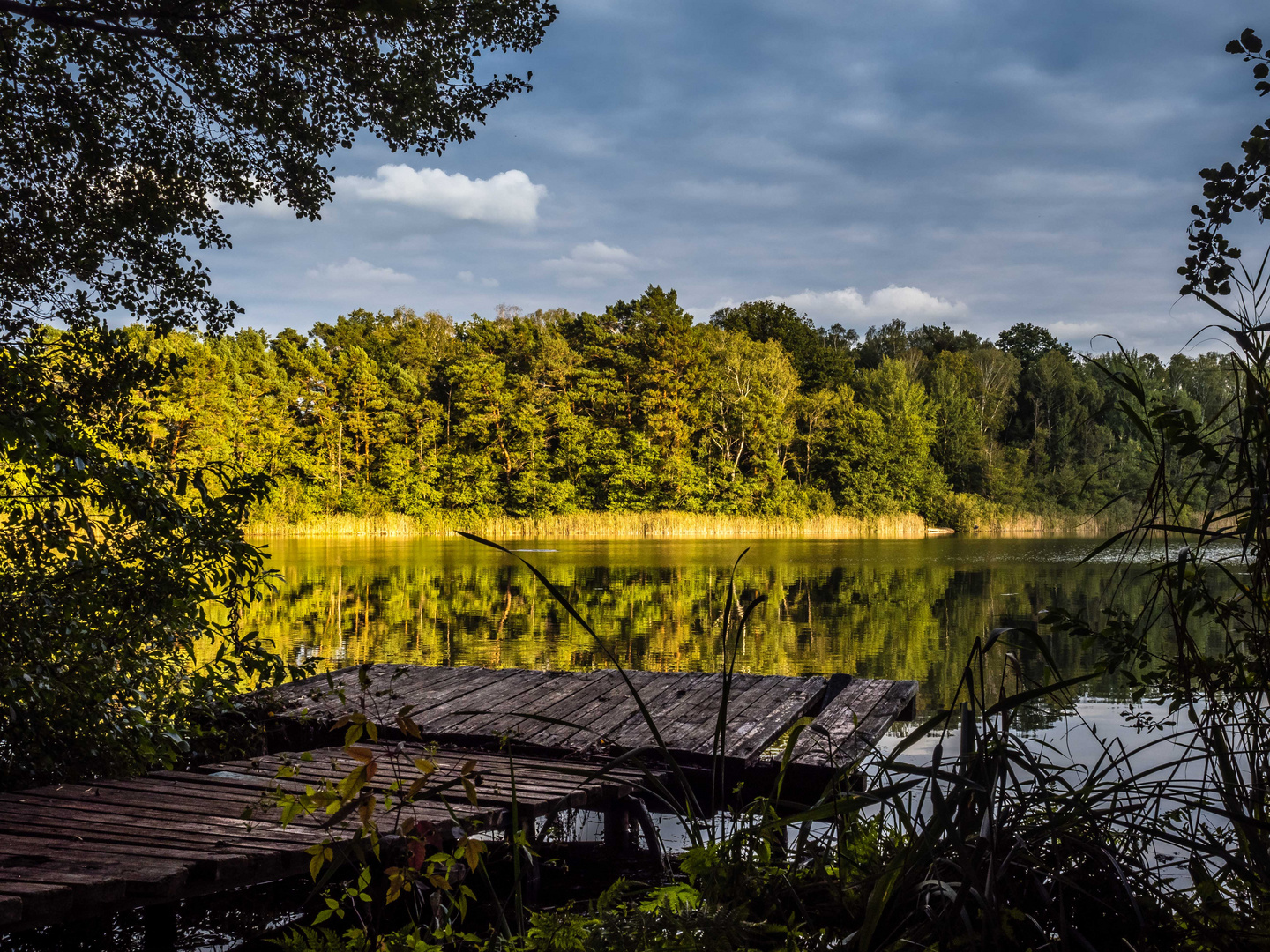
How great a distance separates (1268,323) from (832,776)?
2.82 ft

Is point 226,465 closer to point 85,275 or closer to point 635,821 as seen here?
point 85,275

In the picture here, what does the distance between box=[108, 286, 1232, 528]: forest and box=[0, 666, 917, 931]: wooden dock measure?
23545 mm

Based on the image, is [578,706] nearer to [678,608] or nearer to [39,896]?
[39,896]

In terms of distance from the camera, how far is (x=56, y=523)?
319 cm

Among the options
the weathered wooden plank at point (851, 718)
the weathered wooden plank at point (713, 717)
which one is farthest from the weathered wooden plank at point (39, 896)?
the weathered wooden plank at point (851, 718)

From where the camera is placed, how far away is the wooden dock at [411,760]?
1.99 metres

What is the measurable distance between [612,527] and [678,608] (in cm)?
1812

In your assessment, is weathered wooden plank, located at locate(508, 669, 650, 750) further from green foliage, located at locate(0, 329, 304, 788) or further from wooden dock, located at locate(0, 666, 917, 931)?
green foliage, located at locate(0, 329, 304, 788)

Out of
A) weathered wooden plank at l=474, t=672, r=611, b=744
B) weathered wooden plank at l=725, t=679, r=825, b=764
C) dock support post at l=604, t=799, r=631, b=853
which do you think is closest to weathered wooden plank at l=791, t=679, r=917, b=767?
weathered wooden plank at l=725, t=679, r=825, b=764

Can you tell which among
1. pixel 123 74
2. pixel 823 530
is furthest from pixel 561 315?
pixel 123 74

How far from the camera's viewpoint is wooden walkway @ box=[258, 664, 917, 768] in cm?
400

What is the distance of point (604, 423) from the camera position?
114 ft

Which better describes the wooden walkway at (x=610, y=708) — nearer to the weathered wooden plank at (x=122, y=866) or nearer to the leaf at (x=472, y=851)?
the weathered wooden plank at (x=122, y=866)

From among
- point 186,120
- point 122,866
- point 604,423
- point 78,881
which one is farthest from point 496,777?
point 604,423
